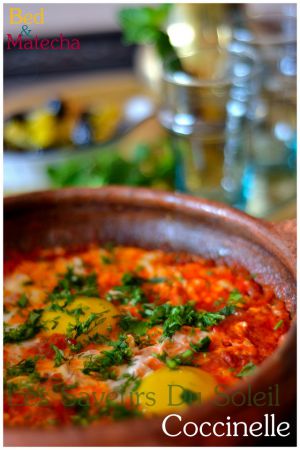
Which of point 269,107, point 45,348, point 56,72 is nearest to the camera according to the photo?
point 45,348

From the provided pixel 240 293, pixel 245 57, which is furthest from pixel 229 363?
pixel 245 57

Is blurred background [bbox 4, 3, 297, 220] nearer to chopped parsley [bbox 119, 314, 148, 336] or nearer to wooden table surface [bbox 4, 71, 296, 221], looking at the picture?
wooden table surface [bbox 4, 71, 296, 221]

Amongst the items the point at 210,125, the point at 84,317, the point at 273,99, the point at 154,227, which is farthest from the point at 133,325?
the point at 273,99

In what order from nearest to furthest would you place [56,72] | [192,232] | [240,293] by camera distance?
[240,293]
[192,232]
[56,72]

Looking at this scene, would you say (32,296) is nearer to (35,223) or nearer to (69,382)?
(35,223)

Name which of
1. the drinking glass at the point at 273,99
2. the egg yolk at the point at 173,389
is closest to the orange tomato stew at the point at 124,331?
the egg yolk at the point at 173,389

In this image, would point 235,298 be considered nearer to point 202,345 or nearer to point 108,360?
point 202,345
